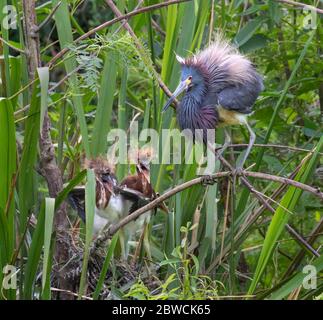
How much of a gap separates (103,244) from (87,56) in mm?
611

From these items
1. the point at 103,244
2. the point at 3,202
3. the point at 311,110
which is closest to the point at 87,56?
the point at 3,202

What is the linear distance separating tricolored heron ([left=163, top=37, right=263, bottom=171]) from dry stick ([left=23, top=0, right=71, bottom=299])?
0.60 meters

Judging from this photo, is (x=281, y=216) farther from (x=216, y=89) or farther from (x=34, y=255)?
(x=216, y=89)

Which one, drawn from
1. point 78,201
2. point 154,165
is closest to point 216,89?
point 154,165

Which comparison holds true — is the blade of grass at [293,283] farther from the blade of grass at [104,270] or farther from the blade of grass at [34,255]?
the blade of grass at [34,255]

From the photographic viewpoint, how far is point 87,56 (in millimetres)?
2129

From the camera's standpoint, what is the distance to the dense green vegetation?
6.72 ft

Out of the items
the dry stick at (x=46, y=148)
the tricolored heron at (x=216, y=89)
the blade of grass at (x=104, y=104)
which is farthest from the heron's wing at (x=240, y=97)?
the dry stick at (x=46, y=148)

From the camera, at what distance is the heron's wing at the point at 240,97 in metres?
2.62

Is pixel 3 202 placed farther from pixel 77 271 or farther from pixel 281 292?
pixel 281 292

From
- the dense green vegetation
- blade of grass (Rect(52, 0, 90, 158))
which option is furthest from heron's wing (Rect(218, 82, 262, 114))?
blade of grass (Rect(52, 0, 90, 158))

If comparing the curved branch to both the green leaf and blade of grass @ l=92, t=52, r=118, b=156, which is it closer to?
blade of grass @ l=92, t=52, r=118, b=156

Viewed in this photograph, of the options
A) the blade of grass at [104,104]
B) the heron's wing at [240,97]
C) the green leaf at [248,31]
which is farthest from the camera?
the green leaf at [248,31]
